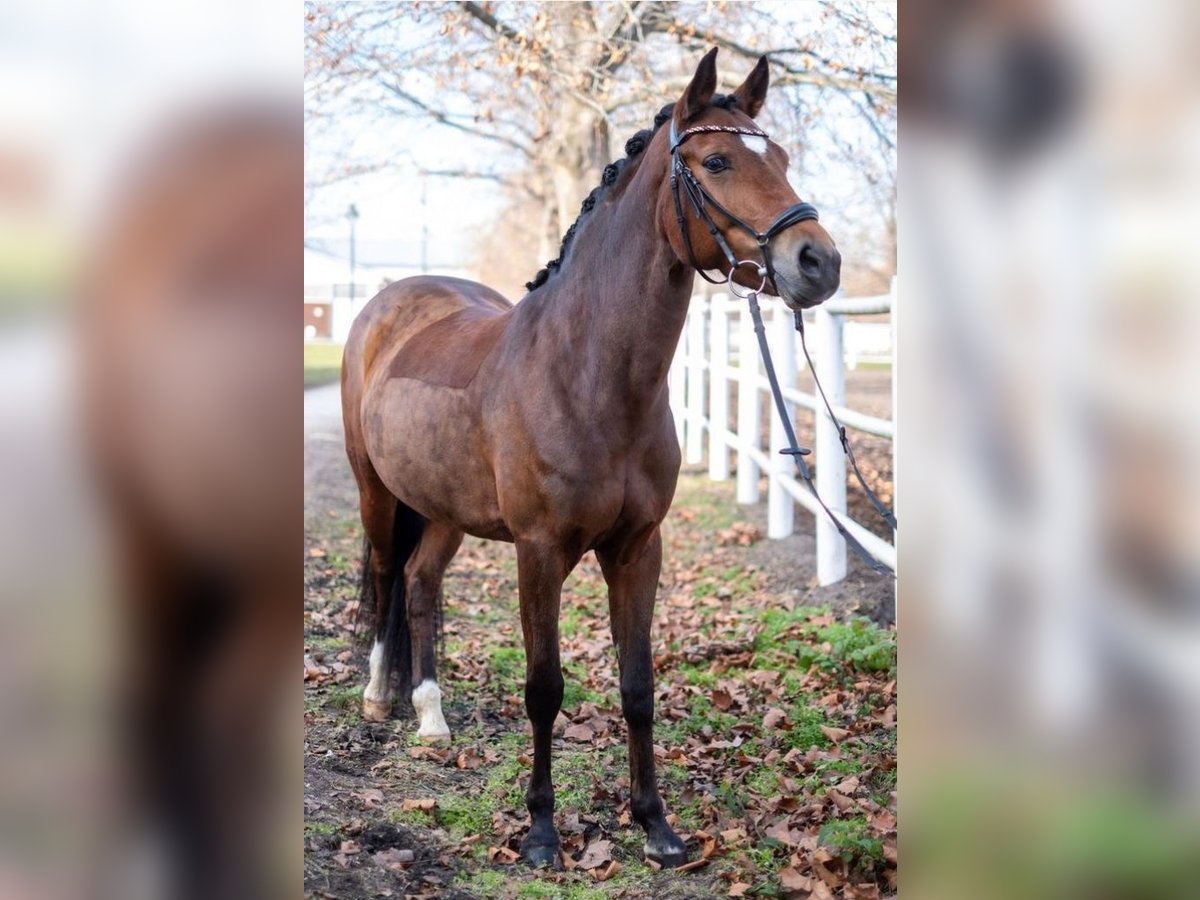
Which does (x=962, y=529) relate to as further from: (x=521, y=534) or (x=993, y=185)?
(x=521, y=534)

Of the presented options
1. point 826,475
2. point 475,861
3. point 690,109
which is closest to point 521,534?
point 475,861

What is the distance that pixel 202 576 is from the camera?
3.58ft

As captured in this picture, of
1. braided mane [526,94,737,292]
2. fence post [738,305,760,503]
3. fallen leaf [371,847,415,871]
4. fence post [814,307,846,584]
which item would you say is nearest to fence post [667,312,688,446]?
fence post [738,305,760,503]

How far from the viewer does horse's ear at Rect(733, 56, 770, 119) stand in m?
2.99

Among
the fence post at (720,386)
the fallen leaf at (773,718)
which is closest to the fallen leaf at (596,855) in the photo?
the fallen leaf at (773,718)

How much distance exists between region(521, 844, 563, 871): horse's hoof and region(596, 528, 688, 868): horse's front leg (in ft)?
0.93

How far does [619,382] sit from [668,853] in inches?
55.3

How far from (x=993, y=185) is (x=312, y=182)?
12208 millimetres

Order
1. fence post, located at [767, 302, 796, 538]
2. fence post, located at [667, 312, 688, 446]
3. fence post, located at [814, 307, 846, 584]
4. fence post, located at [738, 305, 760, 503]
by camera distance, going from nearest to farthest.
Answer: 1. fence post, located at [814, 307, 846, 584]
2. fence post, located at [767, 302, 796, 538]
3. fence post, located at [738, 305, 760, 503]
4. fence post, located at [667, 312, 688, 446]

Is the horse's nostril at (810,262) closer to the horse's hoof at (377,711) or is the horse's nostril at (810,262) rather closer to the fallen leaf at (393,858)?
the fallen leaf at (393,858)

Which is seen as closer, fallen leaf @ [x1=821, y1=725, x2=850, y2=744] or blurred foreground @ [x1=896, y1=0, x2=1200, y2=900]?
blurred foreground @ [x1=896, y1=0, x2=1200, y2=900]

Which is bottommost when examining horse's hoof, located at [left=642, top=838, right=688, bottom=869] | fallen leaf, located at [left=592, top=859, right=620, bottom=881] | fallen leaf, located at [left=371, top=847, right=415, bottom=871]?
fallen leaf, located at [left=592, top=859, right=620, bottom=881]

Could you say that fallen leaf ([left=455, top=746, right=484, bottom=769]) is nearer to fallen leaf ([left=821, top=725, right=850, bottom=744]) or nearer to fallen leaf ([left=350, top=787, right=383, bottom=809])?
fallen leaf ([left=350, top=787, right=383, bottom=809])

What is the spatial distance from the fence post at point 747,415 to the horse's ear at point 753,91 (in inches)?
197
